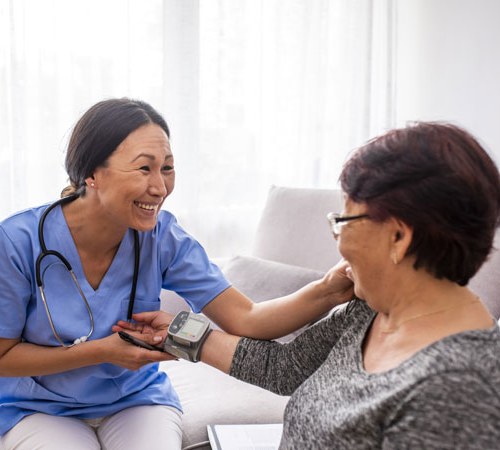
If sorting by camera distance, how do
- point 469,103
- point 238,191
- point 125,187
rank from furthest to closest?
point 238,191 < point 469,103 < point 125,187

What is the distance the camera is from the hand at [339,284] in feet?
4.50

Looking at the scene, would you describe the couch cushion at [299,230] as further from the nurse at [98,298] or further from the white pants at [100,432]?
the white pants at [100,432]

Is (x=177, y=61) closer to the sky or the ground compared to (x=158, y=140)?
closer to the sky

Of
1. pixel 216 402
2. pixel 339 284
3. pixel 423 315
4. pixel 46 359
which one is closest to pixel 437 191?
pixel 423 315

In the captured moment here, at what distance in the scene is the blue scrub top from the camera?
1480mm

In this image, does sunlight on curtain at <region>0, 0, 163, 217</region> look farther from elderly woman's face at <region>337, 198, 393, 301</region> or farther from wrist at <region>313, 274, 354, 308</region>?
elderly woman's face at <region>337, 198, 393, 301</region>

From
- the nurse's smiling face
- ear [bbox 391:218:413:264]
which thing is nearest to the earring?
ear [bbox 391:218:413:264]

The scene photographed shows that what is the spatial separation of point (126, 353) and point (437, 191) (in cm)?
80

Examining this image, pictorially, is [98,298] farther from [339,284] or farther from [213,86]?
[213,86]

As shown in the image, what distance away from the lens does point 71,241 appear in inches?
61.1

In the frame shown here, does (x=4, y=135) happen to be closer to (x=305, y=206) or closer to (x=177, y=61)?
A: (x=177, y=61)

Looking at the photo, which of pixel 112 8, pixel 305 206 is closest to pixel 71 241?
pixel 305 206

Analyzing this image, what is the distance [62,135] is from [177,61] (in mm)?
596

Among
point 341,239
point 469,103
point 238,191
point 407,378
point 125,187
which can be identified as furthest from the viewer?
point 238,191
